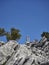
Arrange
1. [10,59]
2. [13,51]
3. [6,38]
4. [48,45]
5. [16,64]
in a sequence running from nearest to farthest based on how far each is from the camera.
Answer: [16,64] < [10,59] < [13,51] < [48,45] < [6,38]

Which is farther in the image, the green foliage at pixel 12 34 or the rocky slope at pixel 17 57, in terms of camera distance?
the green foliage at pixel 12 34

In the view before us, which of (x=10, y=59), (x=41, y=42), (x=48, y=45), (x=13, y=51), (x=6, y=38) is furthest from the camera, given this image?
(x=6, y=38)

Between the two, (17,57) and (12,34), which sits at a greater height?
(12,34)

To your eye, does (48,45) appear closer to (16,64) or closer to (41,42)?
(41,42)

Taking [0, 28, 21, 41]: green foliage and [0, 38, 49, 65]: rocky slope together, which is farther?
[0, 28, 21, 41]: green foliage

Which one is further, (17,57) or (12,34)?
(12,34)

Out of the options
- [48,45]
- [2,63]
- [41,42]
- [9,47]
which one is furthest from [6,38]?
[2,63]

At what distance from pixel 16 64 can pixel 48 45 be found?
30.1 m

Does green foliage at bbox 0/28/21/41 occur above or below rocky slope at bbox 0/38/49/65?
above

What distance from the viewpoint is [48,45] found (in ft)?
259

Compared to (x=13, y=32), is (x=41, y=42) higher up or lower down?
lower down

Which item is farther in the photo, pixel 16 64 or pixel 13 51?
pixel 13 51

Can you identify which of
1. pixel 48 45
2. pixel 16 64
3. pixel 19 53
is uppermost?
pixel 48 45

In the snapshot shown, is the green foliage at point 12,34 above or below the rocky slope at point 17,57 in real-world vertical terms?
above
